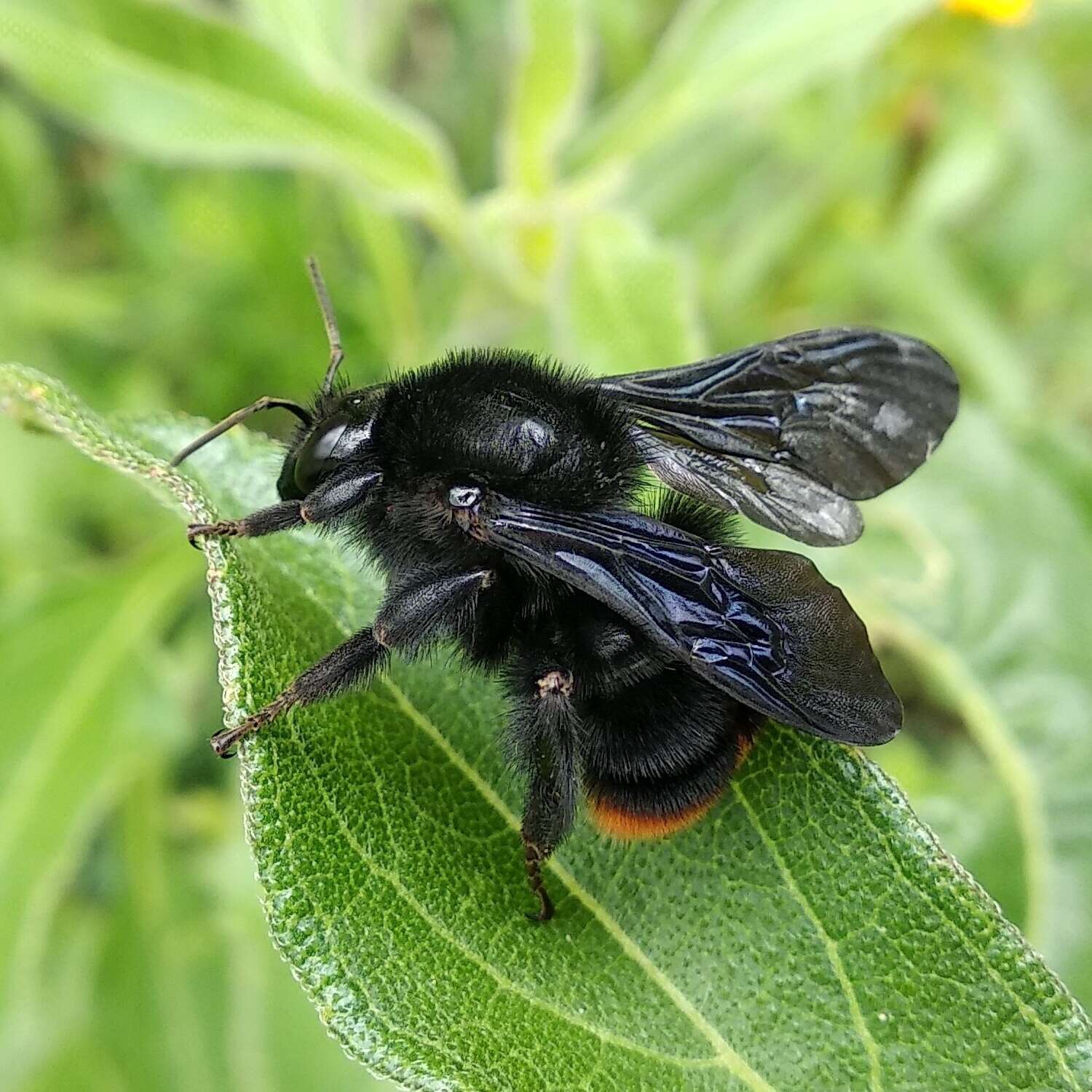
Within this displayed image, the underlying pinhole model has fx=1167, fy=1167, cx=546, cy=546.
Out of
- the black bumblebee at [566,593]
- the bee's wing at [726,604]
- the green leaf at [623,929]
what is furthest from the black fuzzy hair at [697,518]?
the green leaf at [623,929]

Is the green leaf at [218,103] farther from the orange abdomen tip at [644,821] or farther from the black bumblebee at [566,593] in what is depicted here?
the orange abdomen tip at [644,821]

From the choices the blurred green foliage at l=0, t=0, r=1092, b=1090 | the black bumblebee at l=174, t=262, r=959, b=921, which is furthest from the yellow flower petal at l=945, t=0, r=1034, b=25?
the black bumblebee at l=174, t=262, r=959, b=921

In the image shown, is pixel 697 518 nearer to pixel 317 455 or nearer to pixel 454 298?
pixel 317 455

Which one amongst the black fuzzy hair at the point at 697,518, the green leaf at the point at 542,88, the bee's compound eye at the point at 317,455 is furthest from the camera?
the green leaf at the point at 542,88

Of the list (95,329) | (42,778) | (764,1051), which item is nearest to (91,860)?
(42,778)

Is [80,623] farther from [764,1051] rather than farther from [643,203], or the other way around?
[764,1051]

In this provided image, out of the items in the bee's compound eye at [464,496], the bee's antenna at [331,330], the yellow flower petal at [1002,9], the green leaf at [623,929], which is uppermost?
the yellow flower petal at [1002,9]

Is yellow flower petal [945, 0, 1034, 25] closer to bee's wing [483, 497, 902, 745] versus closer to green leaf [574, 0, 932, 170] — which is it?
green leaf [574, 0, 932, 170]
